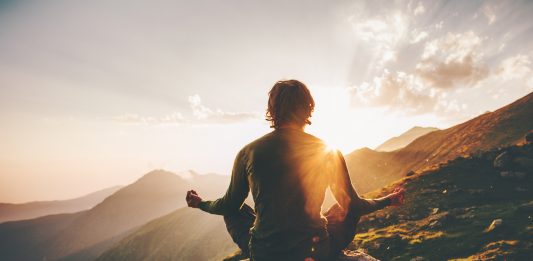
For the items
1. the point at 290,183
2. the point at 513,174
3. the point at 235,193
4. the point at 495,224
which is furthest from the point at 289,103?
the point at 513,174

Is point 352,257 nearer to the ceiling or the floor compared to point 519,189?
nearer to the ceiling

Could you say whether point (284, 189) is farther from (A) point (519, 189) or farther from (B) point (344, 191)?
(A) point (519, 189)

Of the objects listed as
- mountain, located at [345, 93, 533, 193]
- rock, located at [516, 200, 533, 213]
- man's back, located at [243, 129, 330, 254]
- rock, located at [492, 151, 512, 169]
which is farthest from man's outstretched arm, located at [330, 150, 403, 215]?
mountain, located at [345, 93, 533, 193]

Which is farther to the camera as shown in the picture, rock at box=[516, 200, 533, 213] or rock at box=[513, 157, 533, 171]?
rock at box=[513, 157, 533, 171]

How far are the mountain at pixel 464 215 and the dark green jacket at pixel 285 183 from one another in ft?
78.9

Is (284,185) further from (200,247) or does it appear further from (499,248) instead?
(200,247)

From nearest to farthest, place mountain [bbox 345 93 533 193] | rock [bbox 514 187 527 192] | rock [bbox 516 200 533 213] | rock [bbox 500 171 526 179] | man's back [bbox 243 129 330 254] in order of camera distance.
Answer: man's back [bbox 243 129 330 254] → rock [bbox 516 200 533 213] → rock [bbox 514 187 527 192] → rock [bbox 500 171 526 179] → mountain [bbox 345 93 533 193]

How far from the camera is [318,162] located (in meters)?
3.90

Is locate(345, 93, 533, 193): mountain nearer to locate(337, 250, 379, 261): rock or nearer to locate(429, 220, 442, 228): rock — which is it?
locate(429, 220, 442, 228): rock

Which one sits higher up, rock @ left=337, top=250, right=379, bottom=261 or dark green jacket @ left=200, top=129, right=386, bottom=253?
dark green jacket @ left=200, top=129, right=386, bottom=253

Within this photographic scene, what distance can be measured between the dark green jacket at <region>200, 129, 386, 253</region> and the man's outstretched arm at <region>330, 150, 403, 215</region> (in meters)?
0.10

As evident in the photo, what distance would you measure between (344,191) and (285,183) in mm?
1038

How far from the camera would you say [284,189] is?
3.65 m

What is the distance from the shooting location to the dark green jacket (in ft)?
11.7
